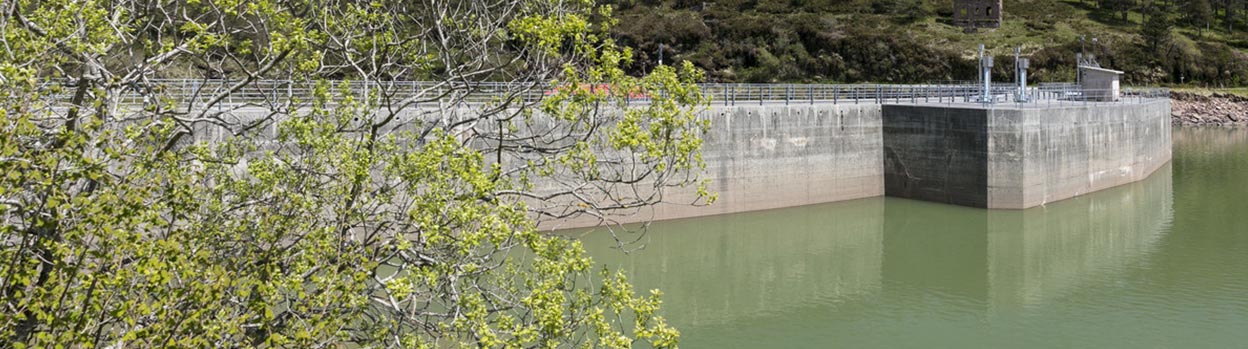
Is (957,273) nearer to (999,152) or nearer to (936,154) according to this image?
(999,152)

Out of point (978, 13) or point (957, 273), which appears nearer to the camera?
point (957, 273)

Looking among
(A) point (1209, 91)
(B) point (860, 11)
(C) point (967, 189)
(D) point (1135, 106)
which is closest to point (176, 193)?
(C) point (967, 189)

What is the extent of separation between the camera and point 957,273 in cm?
2302

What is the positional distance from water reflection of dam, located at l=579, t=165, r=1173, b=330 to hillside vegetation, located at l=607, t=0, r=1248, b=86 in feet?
157

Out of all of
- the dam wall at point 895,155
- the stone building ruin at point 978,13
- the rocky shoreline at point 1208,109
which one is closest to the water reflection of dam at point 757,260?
the dam wall at point 895,155

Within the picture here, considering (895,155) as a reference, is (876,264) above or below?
below

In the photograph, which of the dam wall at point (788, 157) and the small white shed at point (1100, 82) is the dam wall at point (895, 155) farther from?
the small white shed at point (1100, 82)

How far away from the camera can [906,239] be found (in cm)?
2672

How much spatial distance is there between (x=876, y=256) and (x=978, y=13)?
6307cm

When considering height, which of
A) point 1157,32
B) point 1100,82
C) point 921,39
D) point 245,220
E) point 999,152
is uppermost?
point 921,39

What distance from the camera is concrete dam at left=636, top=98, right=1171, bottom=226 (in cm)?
2889

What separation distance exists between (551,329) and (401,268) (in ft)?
6.15

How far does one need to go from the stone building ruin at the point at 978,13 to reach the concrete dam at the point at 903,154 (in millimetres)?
52321

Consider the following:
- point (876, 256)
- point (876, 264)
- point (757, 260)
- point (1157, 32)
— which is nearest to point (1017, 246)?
point (876, 256)
